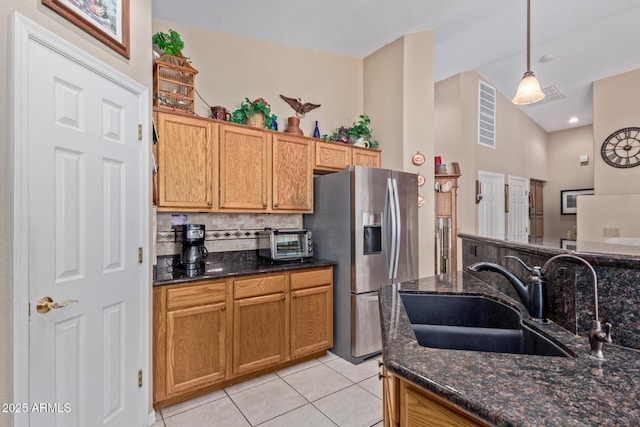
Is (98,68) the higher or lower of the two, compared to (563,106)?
lower

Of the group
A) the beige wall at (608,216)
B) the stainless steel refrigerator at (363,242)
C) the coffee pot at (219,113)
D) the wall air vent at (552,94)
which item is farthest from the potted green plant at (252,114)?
the wall air vent at (552,94)

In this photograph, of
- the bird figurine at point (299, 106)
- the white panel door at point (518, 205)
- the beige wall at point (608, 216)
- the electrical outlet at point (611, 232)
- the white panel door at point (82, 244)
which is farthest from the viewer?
the white panel door at point (518, 205)

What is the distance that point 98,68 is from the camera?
1.58m

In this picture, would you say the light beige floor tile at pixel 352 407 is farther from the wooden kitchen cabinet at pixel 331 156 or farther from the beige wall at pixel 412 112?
the wooden kitchen cabinet at pixel 331 156

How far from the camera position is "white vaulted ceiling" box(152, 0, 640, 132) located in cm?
278

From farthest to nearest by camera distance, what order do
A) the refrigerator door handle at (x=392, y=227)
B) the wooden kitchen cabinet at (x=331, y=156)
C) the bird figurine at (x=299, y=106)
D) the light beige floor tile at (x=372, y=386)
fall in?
the bird figurine at (x=299, y=106), the wooden kitchen cabinet at (x=331, y=156), the refrigerator door handle at (x=392, y=227), the light beige floor tile at (x=372, y=386)

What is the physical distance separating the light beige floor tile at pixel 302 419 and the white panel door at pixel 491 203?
160 inches

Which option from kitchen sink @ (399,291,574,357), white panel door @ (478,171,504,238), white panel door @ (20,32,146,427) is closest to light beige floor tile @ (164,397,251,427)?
white panel door @ (20,32,146,427)

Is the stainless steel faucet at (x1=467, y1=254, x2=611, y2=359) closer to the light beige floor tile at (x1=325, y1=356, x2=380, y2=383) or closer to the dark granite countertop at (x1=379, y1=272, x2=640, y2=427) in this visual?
the dark granite countertop at (x1=379, y1=272, x2=640, y2=427)

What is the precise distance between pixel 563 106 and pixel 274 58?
228 inches

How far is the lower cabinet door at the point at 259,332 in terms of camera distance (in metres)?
2.31

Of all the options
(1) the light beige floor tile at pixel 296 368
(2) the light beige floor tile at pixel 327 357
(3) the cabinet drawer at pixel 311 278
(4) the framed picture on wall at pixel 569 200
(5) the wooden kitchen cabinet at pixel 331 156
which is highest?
(5) the wooden kitchen cabinet at pixel 331 156

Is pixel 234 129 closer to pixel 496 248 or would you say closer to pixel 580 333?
pixel 496 248

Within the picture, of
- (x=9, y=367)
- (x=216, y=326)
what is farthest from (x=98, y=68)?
(x=216, y=326)
